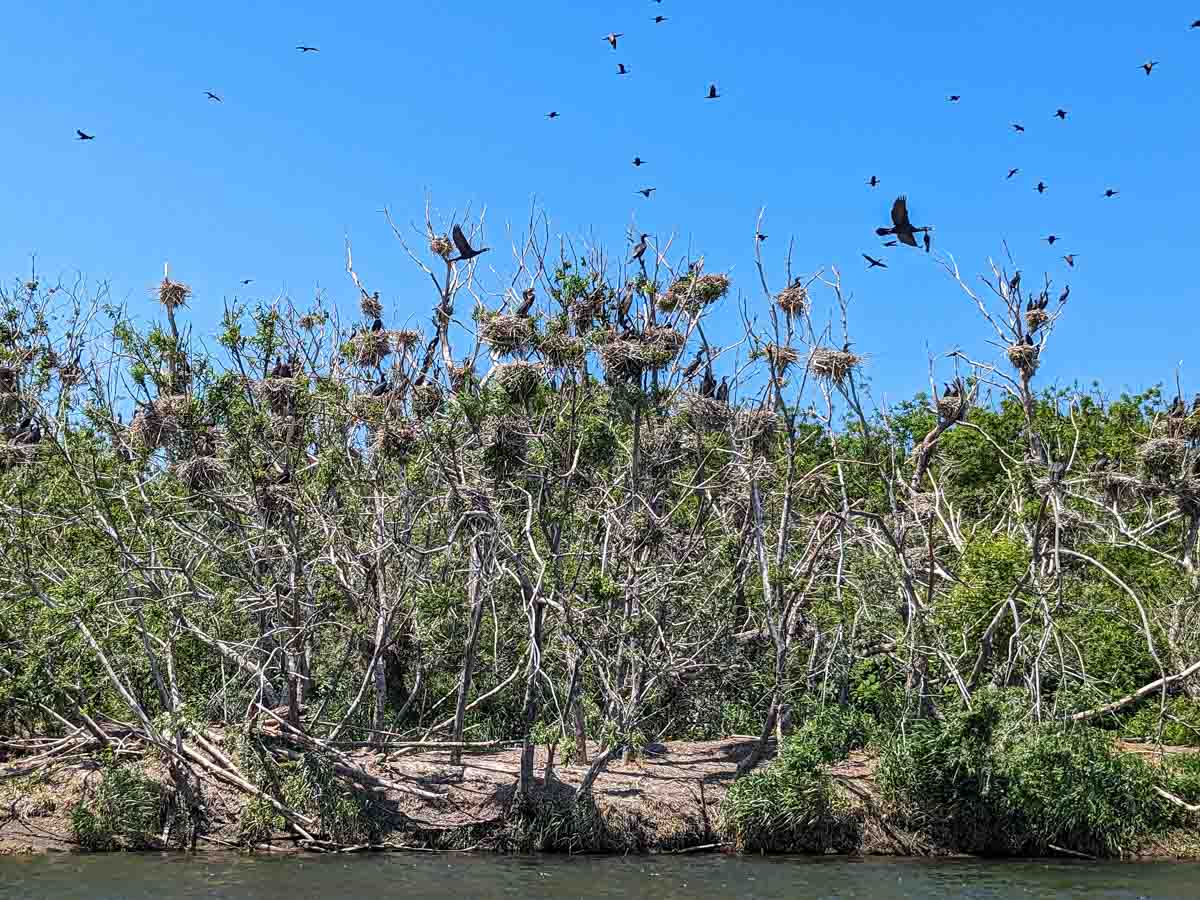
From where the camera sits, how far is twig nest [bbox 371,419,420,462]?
18062mm

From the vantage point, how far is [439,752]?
2072 cm

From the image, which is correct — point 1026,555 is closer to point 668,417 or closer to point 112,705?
point 668,417

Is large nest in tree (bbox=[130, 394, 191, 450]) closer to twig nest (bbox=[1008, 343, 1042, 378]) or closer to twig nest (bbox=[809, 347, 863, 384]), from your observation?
twig nest (bbox=[809, 347, 863, 384])

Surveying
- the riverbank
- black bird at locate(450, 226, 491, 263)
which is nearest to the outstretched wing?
black bird at locate(450, 226, 491, 263)

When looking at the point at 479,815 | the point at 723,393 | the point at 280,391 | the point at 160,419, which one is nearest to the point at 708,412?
the point at 723,393

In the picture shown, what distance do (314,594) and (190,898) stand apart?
19.9 ft

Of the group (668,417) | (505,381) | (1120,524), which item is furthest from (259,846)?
(1120,524)

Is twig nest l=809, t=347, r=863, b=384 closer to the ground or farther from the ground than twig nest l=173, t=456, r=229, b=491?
farther from the ground

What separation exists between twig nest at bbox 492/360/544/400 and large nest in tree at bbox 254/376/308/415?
307cm

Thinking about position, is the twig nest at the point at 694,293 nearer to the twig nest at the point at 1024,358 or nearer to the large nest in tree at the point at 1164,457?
the twig nest at the point at 1024,358

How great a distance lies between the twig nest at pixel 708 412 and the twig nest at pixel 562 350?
1.79m

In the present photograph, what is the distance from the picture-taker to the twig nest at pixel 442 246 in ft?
70.3

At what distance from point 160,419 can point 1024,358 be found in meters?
12.9

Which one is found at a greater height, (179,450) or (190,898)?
(179,450)
